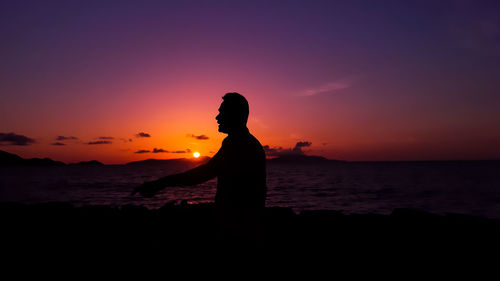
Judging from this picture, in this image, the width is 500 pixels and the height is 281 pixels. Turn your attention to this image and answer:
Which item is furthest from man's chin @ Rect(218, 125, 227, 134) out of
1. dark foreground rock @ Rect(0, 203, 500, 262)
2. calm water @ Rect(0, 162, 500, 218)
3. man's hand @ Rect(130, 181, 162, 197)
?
calm water @ Rect(0, 162, 500, 218)

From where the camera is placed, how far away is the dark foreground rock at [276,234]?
7.31 metres

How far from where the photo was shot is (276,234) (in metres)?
9.22

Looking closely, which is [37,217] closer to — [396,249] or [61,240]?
[61,240]

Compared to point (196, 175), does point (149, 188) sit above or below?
below

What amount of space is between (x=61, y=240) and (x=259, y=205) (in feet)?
26.6

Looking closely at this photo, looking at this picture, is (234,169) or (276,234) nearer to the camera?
(234,169)

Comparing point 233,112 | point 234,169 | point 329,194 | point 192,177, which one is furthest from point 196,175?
point 329,194

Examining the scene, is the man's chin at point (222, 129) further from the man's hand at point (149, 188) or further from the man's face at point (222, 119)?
the man's hand at point (149, 188)

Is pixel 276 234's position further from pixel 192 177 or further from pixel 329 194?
pixel 329 194

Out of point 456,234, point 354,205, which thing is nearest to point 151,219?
point 456,234

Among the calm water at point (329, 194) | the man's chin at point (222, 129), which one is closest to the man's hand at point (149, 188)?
the man's chin at point (222, 129)

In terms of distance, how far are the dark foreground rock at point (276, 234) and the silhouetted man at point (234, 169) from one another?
3.01 m

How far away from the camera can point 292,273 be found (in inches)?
234

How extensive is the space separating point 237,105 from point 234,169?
0.53 m
